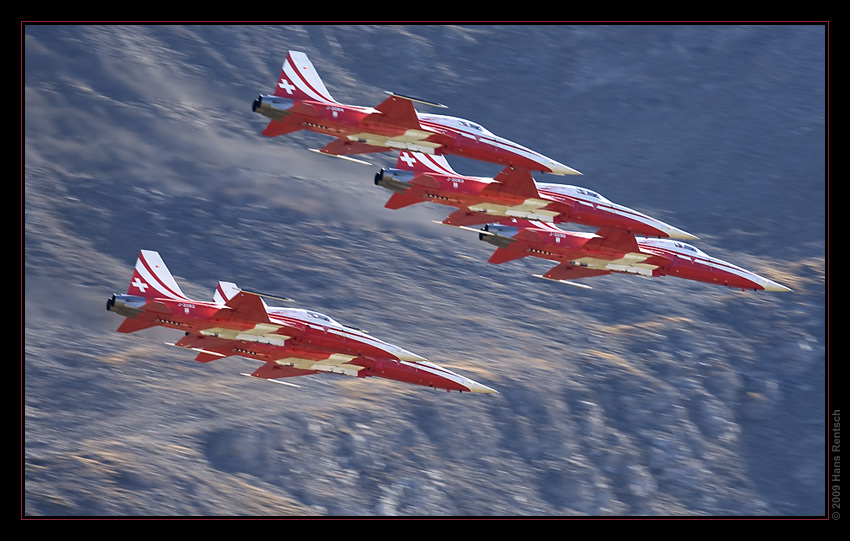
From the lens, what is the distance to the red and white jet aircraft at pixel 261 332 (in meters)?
87.5

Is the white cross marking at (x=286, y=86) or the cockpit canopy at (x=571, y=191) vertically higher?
the white cross marking at (x=286, y=86)

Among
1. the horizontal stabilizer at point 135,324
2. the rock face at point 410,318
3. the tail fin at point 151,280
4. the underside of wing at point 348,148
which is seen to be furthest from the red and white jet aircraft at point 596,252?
the rock face at point 410,318

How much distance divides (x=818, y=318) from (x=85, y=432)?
85.7 m

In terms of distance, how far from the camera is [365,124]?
297 ft

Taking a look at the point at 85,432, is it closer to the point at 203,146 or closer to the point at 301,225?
the point at 301,225

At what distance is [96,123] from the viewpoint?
190m

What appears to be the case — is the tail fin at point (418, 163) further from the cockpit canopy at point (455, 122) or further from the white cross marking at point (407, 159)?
the cockpit canopy at point (455, 122)

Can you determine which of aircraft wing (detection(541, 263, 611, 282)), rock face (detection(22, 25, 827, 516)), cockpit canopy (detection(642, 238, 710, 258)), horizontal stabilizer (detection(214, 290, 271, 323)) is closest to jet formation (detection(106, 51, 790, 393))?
horizontal stabilizer (detection(214, 290, 271, 323))

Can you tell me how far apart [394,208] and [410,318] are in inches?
2477

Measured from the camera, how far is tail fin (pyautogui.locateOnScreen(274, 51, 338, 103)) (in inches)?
3642

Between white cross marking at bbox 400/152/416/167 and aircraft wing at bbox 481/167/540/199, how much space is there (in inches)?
209

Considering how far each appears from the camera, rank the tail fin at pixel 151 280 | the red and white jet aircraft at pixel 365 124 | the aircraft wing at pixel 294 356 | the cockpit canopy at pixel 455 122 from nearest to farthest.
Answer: the tail fin at pixel 151 280 < the red and white jet aircraft at pixel 365 124 < the aircraft wing at pixel 294 356 < the cockpit canopy at pixel 455 122

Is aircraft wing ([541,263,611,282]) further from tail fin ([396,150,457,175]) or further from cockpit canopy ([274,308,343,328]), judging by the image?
cockpit canopy ([274,308,343,328])

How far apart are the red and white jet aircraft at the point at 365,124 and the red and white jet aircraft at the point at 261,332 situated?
11358 millimetres
